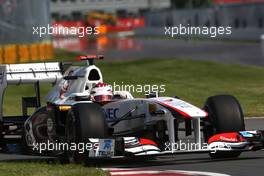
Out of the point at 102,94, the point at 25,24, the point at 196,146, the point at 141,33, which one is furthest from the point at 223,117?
the point at 141,33

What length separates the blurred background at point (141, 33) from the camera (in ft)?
144

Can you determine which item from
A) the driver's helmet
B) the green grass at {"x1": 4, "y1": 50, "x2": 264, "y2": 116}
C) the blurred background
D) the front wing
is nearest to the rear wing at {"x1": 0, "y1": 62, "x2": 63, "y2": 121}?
the driver's helmet

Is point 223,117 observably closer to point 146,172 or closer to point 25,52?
point 146,172

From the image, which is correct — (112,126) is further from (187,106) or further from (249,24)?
(249,24)

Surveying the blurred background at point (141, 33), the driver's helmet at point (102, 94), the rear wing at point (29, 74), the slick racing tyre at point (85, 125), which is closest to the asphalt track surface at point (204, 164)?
the slick racing tyre at point (85, 125)

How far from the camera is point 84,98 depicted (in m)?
12.9

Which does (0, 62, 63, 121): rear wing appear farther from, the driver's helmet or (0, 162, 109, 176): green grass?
(0, 162, 109, 176): green grass

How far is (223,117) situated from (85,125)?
6.35 feet

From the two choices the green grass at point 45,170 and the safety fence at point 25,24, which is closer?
the green grass at point 45,170

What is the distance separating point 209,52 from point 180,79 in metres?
18.7

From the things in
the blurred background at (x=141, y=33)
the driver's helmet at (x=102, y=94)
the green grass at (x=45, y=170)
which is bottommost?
the green grass at (x=45, y=170)

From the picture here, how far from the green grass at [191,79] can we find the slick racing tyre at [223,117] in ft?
25.9

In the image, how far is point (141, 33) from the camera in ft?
294

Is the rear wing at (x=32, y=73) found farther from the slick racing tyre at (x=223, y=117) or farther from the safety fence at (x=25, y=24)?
the safety fence at (x=25, y=24)
